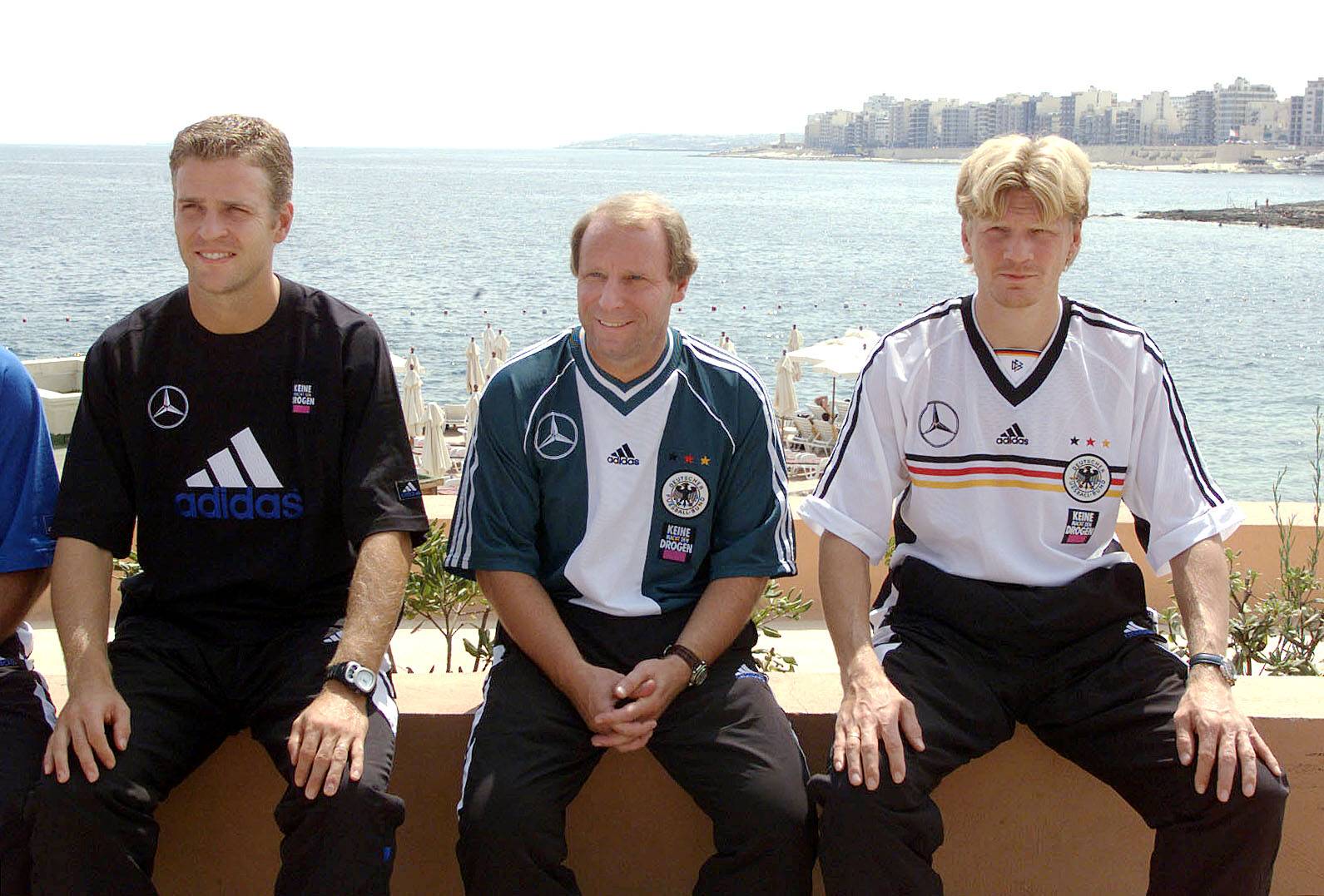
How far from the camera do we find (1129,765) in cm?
245

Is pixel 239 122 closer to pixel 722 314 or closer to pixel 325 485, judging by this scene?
pixel 325 485

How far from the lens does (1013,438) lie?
8.94 feet

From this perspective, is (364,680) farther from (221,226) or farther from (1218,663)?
(1218,663)

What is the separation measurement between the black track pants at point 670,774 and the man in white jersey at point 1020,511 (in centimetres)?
20

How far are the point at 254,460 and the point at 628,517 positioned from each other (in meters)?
0.79

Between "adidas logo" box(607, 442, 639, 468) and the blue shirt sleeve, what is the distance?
45.9 inches

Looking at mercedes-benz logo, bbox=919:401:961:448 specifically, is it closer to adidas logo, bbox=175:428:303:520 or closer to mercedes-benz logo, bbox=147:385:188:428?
adidas logo, bbox=175:428:303:520

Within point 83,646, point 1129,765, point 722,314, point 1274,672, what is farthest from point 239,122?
point 722,314

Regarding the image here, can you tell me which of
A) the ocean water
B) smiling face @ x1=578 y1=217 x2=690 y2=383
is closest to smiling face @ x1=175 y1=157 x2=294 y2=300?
smiling face @ x1=578 y1=217 x2=690 y2=383

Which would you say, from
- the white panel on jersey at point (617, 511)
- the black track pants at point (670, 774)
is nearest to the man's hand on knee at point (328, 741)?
the black track pants at point (670, 774)

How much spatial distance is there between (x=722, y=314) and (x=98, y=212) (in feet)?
215

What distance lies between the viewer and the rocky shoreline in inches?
3536

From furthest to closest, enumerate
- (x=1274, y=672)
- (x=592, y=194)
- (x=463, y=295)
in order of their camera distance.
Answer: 1. (x=592, y=194)
2. (x=463, y=295)
3. (x=1274, y=672)

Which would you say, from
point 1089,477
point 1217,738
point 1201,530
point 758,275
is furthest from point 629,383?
point 758,275
